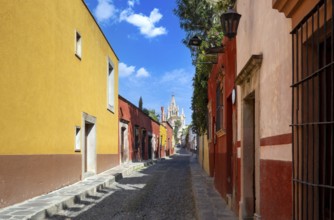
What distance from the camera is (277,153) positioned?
4.50 meters

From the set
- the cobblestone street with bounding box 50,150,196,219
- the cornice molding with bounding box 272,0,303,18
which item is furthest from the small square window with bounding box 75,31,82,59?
the cornice molding with bounding box 272,0,303,18

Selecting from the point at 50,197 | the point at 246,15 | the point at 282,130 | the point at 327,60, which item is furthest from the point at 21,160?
the point at 327,60

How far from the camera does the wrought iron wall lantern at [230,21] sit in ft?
24.1

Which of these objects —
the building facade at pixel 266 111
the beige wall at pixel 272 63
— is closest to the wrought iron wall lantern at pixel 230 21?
the building facade at pixel 266 111

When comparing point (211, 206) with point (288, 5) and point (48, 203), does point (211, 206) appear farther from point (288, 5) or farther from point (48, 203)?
point (288, 5)

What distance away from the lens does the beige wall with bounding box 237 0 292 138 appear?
4.16m

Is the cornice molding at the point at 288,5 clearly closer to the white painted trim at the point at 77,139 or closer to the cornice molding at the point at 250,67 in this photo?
the cornice molding at the point at 250,67

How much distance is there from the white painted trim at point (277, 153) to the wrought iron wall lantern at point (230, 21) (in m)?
2.80

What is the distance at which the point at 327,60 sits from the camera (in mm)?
3434

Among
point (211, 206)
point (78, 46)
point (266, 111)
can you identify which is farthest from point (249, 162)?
point (78, 46)

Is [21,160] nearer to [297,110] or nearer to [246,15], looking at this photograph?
[246,15]

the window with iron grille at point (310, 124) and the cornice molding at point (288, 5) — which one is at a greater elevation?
the cornice molding at point (288, 5)

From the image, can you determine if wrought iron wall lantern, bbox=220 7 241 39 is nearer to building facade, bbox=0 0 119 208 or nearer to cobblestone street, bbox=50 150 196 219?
cobblestone street, bbox=50 150 196 219

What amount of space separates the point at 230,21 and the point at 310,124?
4.46 meters
